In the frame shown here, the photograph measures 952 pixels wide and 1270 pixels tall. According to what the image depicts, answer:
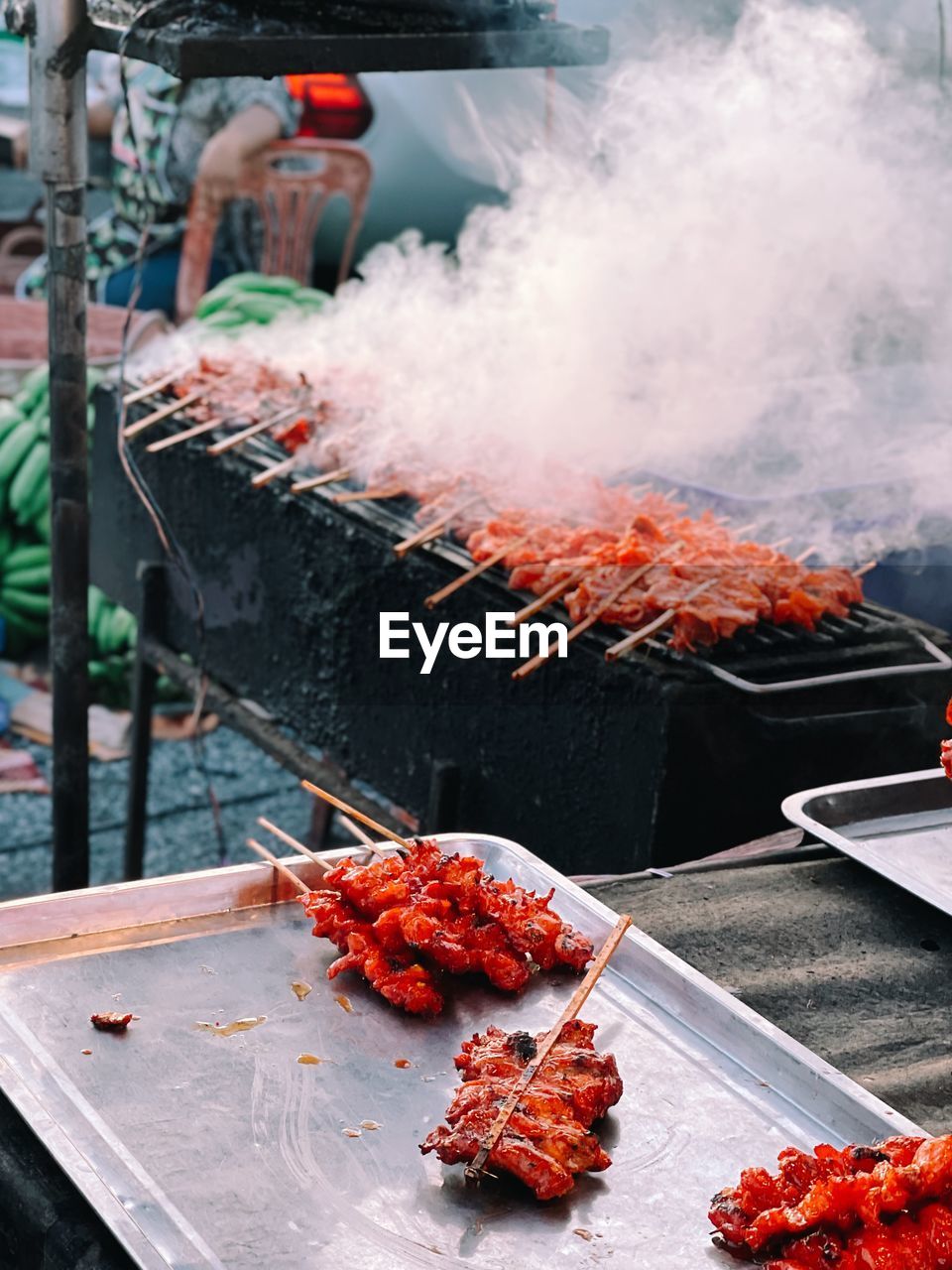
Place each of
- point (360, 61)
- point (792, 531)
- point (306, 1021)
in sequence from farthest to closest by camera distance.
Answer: point (792, 531) → point (360, 61) → point (306, 1021)

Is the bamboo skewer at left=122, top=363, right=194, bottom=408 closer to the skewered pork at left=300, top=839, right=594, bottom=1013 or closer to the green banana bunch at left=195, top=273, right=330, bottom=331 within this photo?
the green banana bunch at left=195, top=273, right=330, bottom=331

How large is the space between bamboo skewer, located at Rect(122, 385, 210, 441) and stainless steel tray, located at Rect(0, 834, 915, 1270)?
256 centimetres

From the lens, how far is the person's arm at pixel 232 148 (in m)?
8.27

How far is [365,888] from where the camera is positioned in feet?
7.77

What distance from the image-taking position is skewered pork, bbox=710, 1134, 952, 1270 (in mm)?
1669

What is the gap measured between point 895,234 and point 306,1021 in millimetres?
2861

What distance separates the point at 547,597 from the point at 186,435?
1542mm

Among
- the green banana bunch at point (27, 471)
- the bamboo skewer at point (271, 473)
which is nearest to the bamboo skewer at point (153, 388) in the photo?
the bamboo skewer at point (271, 473)

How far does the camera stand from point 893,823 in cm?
278

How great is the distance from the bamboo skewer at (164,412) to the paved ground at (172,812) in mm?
1477

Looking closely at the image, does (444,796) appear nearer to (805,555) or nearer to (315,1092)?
(805,555)

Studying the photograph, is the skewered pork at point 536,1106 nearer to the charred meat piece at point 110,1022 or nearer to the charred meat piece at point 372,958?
the charred meat piece at point 372,958

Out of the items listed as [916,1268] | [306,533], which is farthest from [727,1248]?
[306,533]

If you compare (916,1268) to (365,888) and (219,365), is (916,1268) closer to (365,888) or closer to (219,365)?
(365,888)
